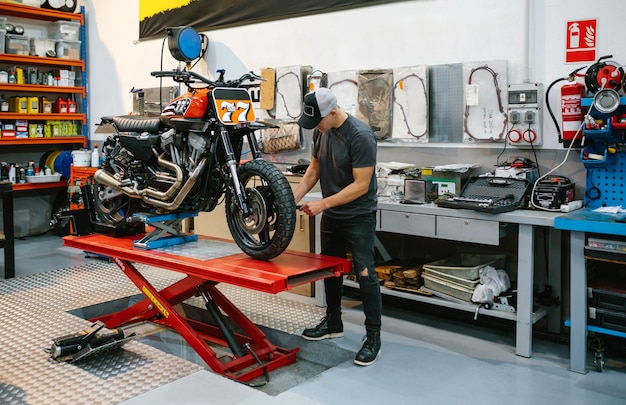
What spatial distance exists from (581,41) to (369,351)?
2.32 m

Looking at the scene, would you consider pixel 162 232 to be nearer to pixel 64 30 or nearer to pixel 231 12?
pixel 231 12

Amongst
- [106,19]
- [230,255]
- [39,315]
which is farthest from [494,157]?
[106,19]

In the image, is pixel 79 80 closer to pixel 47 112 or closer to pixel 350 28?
pixel 47 112

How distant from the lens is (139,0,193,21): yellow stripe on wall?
627 cm

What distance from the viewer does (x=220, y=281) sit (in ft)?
9.71

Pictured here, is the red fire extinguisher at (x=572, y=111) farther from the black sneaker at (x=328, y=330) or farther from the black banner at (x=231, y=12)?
the black sneaker at (x=328, y=330)

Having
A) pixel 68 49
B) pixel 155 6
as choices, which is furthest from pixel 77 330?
pixel 68 49

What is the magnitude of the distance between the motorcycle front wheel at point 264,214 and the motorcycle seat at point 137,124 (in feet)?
2.44

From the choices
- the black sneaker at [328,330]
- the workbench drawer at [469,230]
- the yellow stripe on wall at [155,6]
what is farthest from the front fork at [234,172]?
the yellow stripe on wall at [155,6]

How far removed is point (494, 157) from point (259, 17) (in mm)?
2630

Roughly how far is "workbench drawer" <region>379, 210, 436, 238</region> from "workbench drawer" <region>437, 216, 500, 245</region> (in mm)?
65

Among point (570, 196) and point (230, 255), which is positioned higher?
point (570, 196)

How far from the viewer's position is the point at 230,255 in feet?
11.0

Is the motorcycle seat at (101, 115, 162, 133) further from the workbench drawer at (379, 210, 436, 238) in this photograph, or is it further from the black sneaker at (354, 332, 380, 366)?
the black sneaker at (354, 332, 380, 366)
